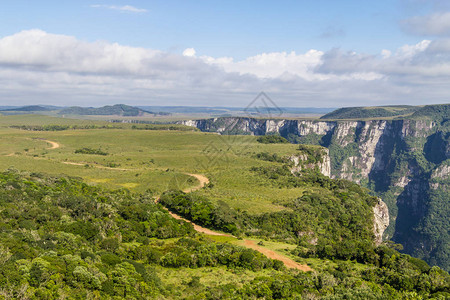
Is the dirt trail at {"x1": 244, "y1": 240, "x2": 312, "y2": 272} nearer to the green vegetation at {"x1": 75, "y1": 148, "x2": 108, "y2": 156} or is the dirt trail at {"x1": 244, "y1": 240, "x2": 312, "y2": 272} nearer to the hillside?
the hillside

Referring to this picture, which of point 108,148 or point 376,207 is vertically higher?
point 108,148

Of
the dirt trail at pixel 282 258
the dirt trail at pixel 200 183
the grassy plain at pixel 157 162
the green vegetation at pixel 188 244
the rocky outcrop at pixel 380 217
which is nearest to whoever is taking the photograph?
the green vegetation at pixel 188 244

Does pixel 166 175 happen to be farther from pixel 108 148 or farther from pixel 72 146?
pixel 72 146

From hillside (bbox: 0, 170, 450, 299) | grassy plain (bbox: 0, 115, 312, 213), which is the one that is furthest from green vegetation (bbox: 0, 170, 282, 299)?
grassy plain (bbox: 0, 115, 312, 213)

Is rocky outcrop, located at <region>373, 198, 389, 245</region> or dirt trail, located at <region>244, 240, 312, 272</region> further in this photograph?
rocky outcrop, located at <region>373, 198, 389, 245</region>

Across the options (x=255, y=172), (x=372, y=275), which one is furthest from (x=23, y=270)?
(x=255, y=172)

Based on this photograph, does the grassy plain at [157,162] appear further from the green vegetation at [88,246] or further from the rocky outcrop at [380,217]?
the green vegetation at [88,246]

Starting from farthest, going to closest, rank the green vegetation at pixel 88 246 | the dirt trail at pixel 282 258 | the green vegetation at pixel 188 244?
the dirt trail at pixel 282 258 < the green vegetation at pixel 188 244 < the green vegetation at pixel 88 246

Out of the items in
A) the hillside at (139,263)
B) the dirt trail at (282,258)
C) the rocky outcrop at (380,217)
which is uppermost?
the hillside at (139,263)

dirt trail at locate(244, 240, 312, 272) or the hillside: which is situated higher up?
the hillside

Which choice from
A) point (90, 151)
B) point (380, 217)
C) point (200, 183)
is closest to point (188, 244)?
point (200, 183)

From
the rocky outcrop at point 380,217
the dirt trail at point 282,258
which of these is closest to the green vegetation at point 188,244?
the dirt trail at point 282,258
